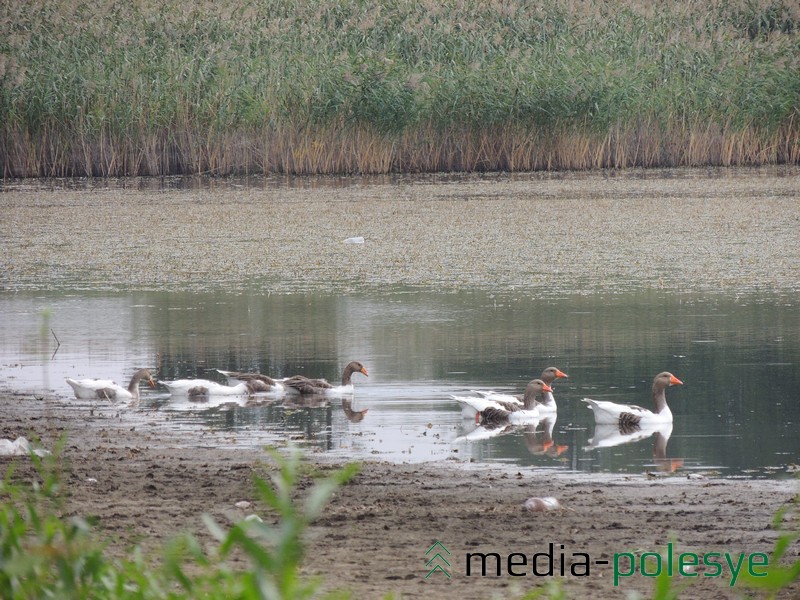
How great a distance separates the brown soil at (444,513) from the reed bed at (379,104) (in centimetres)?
1866

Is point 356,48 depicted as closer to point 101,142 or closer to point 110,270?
point 101,142

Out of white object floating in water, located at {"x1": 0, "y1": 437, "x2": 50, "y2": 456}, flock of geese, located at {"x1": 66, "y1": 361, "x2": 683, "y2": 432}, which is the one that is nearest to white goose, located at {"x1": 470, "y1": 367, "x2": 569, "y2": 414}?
flock of geese, located at {"x1": 66, "y1": 361, "x2": 683, "y2": 432}

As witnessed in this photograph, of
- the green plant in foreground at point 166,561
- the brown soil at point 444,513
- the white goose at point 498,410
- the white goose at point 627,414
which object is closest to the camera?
the green plant in foreground at point 166,561

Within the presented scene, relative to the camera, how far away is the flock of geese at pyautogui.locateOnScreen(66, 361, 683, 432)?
7570 mm

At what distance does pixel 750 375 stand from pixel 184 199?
14.3m

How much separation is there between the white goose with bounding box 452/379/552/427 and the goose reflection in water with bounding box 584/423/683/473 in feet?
1.42

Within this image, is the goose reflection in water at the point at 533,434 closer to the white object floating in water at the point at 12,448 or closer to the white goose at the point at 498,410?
the white goose at the point at 498,410

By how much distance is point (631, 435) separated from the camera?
744 centimetres

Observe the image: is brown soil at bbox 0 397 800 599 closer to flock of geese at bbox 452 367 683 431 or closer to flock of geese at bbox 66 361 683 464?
flock of geese at bbox 66 361 683 464

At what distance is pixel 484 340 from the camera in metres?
10.4

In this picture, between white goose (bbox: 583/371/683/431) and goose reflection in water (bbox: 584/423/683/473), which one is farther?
white goose (bbox: 583/371/683/431)

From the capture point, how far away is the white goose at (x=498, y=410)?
7.66 meters

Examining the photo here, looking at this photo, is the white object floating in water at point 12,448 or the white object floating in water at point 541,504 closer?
the white object floating in water at point 541,504

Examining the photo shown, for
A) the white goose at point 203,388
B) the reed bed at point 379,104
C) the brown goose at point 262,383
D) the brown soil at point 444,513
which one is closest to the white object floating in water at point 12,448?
the brown soil at point 444,513
